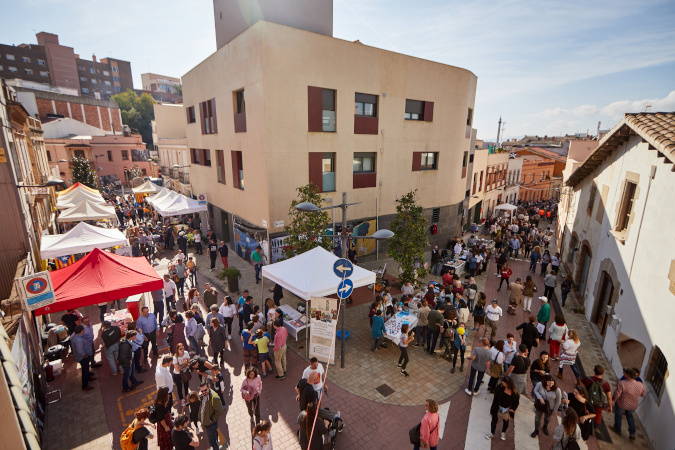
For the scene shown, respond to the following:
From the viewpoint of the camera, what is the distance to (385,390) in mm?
8953

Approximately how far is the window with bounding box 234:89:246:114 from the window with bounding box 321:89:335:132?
161 inches

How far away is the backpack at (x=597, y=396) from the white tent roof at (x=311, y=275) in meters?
6.10

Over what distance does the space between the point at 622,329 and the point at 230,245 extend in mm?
19503

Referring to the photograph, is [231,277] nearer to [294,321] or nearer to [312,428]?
[294,321]

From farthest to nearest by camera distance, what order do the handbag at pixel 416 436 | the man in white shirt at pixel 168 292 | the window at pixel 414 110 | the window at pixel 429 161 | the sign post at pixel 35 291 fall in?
the window at pixel 429 161, the window at pixel 414 110, the man in white shirt at pixel 168 292, the sign post at pixel 35 291, the handbag at pixel 416 436

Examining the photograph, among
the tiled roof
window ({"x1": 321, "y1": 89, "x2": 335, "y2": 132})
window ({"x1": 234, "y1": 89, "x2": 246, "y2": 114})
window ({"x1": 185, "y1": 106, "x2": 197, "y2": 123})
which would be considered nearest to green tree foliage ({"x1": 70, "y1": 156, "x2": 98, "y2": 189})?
window ({"x1": 185, "y1": 106, "x2": 197, "y2": 123})

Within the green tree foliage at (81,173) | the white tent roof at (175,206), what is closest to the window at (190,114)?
the white tent roof at (175,206)

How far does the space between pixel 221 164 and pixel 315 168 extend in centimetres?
733

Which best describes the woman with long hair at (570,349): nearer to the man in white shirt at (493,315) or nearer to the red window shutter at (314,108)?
the man in white shirt at (493,315)

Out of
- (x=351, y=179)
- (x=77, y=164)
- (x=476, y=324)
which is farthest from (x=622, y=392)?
(x=77, y=164)

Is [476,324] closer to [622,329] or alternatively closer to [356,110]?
[622,329]

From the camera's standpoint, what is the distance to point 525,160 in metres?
43.9

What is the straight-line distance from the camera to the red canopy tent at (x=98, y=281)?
915 centimetres

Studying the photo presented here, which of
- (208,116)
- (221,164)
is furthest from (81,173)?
(221,164)
